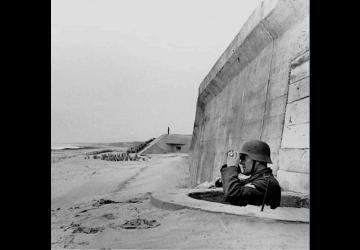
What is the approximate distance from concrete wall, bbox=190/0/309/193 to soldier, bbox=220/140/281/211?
929 mm

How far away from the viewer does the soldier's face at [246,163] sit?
363 cm

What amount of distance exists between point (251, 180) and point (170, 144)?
3009 cm

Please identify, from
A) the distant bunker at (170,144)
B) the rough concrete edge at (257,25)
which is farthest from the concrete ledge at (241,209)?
the distant bunker at (170,144)

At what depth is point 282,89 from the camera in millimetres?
5449

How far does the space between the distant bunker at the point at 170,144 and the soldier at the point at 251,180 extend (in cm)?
2802

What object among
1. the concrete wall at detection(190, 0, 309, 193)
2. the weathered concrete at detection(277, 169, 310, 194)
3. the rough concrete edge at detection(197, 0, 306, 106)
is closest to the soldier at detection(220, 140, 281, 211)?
the weathered concrete at detection(277, 169, 310, 194)

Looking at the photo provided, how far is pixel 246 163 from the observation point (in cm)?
364

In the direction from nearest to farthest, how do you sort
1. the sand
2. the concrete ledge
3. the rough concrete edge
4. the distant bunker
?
1. the sand
2. the concrete ledge
3. the rough concrete edge
4. the distant bunker

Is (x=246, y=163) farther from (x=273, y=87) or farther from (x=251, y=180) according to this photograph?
(x=273, y=87)

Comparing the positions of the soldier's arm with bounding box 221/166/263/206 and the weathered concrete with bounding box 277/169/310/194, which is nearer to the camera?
the soldier's arm with bounding box 221/166/263/206

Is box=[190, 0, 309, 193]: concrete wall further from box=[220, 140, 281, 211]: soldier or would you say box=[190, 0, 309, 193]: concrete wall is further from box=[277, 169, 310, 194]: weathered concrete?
box=[220, 140, 281, 211]: soldier

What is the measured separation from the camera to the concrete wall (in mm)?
4730
